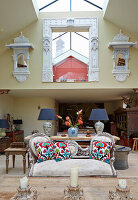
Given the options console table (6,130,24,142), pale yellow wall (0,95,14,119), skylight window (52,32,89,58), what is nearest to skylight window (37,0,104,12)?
skylight window (52,32,89,58)

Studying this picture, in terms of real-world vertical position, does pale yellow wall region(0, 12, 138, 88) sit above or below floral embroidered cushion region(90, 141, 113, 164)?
above

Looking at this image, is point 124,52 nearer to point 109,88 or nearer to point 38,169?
point 109,88

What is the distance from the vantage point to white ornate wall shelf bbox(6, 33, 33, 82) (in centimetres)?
712

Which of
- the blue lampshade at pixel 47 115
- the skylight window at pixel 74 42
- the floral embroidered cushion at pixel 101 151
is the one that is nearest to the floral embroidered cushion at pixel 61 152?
the floral embroidered cushion at pixel 101 151

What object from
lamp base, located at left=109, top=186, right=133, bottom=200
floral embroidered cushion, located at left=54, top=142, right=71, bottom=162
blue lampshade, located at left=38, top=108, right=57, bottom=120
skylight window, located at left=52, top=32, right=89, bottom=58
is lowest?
floral embroidered cushion, located at left=54, top=142, right=71, bottom=162

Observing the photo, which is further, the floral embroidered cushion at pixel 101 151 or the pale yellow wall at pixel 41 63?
the pale yellow wall at pixel 41 63

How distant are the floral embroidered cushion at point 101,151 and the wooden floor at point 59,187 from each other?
1.19 meters

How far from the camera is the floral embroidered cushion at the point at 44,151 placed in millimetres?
3434

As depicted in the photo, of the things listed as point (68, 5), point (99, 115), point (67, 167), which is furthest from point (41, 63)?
point (67, 167)

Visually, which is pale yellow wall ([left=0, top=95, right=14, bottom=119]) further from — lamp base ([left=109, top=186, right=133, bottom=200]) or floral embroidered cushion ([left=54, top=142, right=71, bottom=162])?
lamp base ([left=109, top=186, right=133, bottom=200])

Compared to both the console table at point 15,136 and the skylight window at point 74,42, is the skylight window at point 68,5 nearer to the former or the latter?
the skylight window at point 74,42

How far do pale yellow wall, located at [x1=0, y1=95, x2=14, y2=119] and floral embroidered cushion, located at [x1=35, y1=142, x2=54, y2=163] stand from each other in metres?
4.86

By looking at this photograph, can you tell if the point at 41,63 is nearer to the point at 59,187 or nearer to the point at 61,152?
the point at 61,152

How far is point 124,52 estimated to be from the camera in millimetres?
7090
